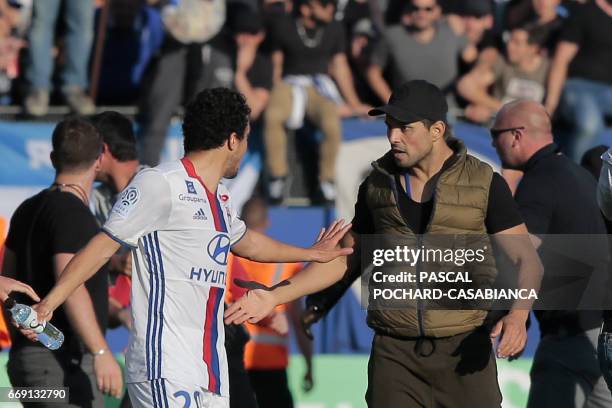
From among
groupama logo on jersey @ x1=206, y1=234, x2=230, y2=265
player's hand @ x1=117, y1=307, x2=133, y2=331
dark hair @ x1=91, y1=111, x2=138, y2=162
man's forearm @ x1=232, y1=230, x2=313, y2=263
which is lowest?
player's hand @ x1=117, y1=307, x2=133, y2=331

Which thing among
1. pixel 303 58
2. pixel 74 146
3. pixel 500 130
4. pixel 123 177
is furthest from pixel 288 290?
pixel 303 58

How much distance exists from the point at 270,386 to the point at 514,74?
4.90 meters

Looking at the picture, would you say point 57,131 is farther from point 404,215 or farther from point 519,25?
point 519,25

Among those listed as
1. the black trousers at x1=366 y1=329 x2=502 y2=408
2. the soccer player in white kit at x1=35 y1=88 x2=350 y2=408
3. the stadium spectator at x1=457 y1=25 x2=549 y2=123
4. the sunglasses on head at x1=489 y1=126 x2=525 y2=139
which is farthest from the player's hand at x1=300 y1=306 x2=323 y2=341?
the stadium spectator at x1=457 y1=25 x2=549 y2=123

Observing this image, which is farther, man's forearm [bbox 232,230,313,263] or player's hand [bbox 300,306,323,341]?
player's hand [bbox 300,306,323,341]

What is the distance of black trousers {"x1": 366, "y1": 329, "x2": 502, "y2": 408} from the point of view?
19.9 feet

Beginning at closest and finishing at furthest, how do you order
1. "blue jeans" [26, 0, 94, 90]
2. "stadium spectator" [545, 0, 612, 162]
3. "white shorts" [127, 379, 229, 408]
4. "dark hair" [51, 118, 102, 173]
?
"white shorts" [127, 379, 229, 408], "dark hair" [51, 118, 102, 173], "blue jeans" [26, 0, 94, 90], "stadium spectator" [545, 0, 612, 162]

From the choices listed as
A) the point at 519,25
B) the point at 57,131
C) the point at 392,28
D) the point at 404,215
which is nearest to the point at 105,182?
the point at 57,131

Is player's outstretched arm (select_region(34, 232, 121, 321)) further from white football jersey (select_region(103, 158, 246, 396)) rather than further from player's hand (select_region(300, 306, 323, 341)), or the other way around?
player's hand (select_region(300, 306, 323, 341))

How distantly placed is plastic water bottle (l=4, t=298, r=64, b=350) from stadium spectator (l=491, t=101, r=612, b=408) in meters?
2.73

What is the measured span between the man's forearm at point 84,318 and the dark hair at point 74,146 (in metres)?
0.71

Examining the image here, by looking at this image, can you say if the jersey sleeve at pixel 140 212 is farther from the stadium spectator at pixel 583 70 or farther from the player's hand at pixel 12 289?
the stadium spectator at pixel 583 70

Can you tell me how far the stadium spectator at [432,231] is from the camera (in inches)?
238

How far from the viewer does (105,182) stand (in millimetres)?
7289
